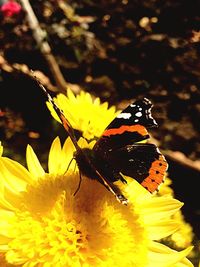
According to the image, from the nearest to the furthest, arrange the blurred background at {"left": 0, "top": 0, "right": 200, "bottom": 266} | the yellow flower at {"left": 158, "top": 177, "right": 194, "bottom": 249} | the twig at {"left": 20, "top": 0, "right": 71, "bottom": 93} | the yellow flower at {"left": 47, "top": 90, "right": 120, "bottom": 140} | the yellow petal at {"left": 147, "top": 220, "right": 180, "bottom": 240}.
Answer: the yellow petal at {"left": 147, "top": 220, "right": 180, "bottom": 240} < the yellow flower at {"left": 158, "top": 177, "right": 194, "bottom": 249} < the yellow flower at {"left": 47, "top": 90, "right": 120, "bottom": 140} < the blurred background at {"left": 0, "top": 0, "right": 200, "bottom": 266} < the twig at {"left": 20, "top": 0, "right": 71, "bottom": 93}

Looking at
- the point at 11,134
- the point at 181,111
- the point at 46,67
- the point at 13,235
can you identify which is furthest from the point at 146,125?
the point at 46,67

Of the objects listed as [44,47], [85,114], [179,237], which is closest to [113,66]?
[44,47]

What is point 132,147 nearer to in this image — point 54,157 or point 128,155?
point 128,155

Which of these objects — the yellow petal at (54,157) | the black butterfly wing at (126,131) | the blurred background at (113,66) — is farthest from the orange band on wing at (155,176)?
the blurred background at (113,66)

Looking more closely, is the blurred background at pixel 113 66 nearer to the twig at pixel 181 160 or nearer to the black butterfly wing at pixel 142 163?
the twig at pixel 181 160

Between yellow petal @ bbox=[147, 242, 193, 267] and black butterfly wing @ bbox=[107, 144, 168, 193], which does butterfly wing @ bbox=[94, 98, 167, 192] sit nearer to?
black butterfly wing @ bbox=[107, 144, 168, 193]

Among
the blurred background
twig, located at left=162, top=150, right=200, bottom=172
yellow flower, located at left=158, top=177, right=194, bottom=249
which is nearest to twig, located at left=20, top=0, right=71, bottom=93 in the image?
the blurred background

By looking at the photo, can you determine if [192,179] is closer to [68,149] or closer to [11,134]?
[11,134]

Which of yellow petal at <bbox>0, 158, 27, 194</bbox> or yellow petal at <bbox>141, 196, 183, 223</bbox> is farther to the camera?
yellow petal at <bbox>141, 196, 183, 223</bbox>
